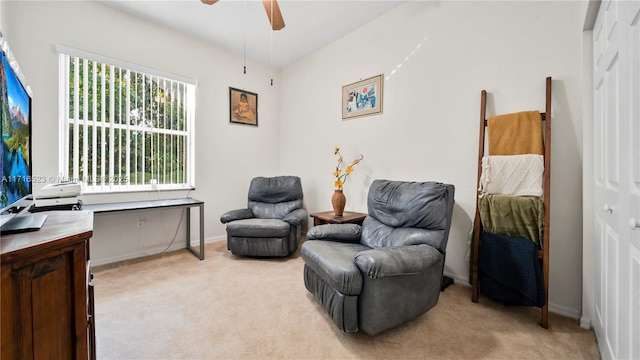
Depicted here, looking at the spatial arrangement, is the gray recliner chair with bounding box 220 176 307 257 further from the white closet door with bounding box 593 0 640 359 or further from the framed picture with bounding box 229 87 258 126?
the white closet door with bounding box 593 0 640 359

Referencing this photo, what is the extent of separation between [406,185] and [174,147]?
2953 mm

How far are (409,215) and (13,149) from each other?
227 centimetres

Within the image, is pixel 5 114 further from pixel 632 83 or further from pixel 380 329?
pixel 632 83

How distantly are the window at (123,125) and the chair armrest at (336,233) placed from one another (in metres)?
2.14

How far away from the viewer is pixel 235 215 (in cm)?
322

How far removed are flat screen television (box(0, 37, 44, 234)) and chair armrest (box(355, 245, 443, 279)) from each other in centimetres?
146

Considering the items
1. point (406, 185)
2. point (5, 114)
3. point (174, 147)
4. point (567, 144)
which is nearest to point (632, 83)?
point (567, 144)

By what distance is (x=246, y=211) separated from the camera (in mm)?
3406

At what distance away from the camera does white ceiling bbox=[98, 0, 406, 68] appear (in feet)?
9.00

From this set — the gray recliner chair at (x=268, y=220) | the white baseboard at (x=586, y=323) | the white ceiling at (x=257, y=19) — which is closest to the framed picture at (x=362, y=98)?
the white ceiling at (x=257, y=19)

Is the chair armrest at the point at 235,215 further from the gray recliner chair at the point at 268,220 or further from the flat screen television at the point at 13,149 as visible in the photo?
the flat screen television at the point at 13,149

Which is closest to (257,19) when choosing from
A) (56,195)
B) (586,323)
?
(56,195)

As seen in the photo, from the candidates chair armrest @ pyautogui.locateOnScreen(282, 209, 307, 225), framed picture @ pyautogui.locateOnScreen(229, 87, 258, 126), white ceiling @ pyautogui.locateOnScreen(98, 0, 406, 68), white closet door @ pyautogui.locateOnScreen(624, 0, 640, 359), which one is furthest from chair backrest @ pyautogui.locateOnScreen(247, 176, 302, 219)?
white closet door @ pyautogui.locateOnScreen(624, 0, 640, 359)

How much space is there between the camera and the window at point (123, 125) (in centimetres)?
267
